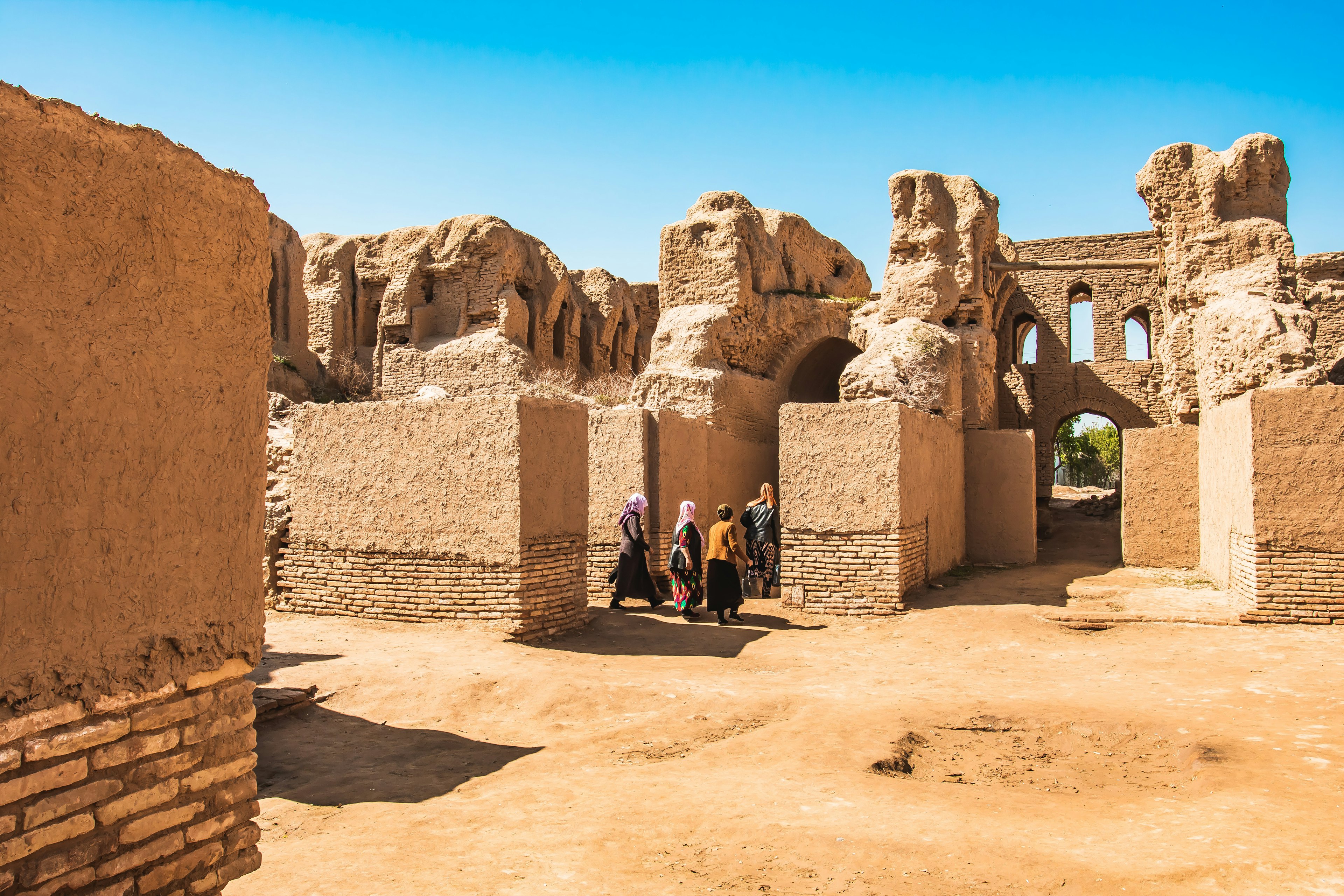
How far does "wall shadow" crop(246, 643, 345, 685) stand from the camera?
6156mm

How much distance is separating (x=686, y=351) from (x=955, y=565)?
4940 millimetres

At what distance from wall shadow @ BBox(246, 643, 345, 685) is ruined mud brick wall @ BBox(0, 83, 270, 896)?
3.32 m

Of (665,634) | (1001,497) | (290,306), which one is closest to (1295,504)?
(1001,497)

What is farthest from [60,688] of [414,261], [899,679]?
[414,261]

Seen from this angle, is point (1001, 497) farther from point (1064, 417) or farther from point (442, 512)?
point (442, 512)

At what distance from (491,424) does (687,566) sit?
9.18ft

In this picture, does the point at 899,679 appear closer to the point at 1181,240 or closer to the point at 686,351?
the point at 686,351

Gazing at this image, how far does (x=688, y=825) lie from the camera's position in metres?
3.84

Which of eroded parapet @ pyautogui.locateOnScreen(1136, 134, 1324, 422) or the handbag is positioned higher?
eroded parapet @ pyautogui.locateOnScreen(1136, 134, 1324, 422)

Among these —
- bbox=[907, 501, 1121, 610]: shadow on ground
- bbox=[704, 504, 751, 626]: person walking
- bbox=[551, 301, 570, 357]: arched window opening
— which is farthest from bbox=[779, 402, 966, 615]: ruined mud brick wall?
bbox=[551, 301, 570, 357]: arched window opening

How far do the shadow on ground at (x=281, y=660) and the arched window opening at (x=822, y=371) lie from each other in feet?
32.7

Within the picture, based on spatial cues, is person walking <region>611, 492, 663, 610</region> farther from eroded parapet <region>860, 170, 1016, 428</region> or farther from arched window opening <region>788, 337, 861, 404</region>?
arched window opening <region>788, 337, 861, 404</region>

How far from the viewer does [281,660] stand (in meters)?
6.59

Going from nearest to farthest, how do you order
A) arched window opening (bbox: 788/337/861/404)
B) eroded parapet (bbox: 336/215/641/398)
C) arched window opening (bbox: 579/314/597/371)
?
arched window opening (bbox: 788/337/861/404)
eroded parapet (bbox: 336/215/641/398)
arched window opening (bbox: 579/314/597/371)
